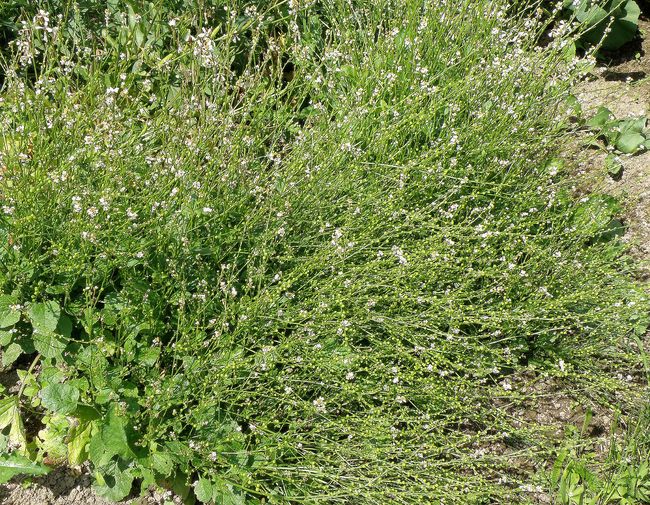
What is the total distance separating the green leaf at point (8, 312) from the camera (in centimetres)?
224

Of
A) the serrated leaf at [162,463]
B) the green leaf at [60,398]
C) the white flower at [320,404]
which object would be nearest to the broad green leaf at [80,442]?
the green leaf at [60,398]

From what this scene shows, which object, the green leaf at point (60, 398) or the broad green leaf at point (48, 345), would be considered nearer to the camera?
the green leaf at point (60, 398)

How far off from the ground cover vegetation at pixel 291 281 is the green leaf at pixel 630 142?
2.52 feet

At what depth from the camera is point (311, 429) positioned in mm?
2602

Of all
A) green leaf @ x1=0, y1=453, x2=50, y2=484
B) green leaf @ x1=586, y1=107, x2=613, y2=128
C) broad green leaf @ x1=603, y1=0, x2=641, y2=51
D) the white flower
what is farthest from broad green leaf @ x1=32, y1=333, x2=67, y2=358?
broad green leaf @ x1=603, y1=0, x2=641, y2=51

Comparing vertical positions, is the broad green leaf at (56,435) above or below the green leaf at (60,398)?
below

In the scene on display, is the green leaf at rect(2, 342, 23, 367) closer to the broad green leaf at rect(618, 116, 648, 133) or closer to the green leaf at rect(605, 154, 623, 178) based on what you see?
the green leaf at rect(605, 154, 623, 178)

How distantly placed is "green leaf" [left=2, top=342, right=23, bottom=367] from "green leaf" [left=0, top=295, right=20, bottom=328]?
0.13 metres

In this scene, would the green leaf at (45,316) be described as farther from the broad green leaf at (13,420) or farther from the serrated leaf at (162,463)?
the serrated leaf at (162,463)

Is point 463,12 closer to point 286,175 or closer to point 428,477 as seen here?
point 286,175

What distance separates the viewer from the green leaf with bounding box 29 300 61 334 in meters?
2.27

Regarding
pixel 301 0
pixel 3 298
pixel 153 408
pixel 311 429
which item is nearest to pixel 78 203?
pixel 3 298

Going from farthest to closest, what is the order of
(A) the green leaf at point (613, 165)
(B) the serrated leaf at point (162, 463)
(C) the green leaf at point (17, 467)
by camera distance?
1. (A) the green leaf at point (613, 165)
2. (B) the serrated leaf at point (162, 463)
3. (C) the green leaf at point (17, 467)

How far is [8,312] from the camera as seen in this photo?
2.27 metres
